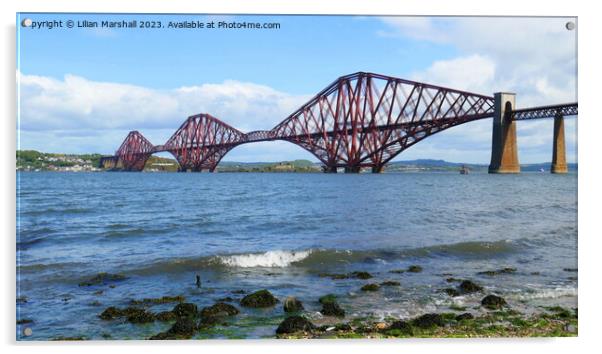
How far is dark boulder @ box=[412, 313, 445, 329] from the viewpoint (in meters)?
5.40

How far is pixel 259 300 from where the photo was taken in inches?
232

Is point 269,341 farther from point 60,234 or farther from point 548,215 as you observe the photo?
point 548,215

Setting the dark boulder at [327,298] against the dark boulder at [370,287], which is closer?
the dark boulder at [327,298]

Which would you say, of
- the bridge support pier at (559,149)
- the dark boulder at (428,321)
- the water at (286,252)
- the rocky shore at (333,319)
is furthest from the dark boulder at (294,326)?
the bridge support pier at (559,149)

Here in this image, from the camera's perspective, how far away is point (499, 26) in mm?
6293

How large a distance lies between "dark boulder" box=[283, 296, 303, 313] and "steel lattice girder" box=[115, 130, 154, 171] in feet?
13.0

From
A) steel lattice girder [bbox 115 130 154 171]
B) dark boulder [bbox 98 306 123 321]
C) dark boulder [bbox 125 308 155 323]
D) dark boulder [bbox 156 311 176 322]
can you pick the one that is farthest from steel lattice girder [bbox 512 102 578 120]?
steel lattice girder [bbox 115 130 154 171]

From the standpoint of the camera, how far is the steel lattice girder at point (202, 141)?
9.39 m

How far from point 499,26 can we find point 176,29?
13.5 ft

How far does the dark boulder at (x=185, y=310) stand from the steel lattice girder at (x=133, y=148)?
3408 millimetres

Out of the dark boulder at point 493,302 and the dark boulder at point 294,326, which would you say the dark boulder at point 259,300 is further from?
the dark boulder at point 493,302

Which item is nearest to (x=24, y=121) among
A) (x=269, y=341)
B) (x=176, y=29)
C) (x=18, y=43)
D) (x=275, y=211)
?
(x=18, y=43)

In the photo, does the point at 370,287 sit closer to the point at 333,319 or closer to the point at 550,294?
the point at 333,319

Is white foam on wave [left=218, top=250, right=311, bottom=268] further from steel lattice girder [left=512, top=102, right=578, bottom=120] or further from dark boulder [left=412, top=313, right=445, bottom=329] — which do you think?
steel lattice girder [left=512, top=102, right=578, bottom=120]
